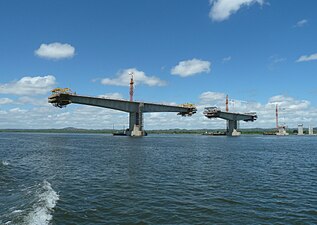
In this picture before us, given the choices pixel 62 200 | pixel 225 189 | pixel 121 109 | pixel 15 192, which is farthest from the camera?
pixel 121 109

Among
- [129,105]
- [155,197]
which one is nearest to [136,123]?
[129,105]

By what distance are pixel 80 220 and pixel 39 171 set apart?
1708cm

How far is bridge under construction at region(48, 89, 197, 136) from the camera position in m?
113

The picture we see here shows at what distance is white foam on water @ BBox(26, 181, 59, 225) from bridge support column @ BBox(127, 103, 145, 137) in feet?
355

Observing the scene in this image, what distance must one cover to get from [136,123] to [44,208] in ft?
382

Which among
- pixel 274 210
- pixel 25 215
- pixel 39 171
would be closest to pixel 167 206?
pixel 274 210

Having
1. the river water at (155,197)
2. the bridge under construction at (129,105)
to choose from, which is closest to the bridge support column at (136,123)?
the bridge under construction at (129,105)

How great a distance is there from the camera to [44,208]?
1591 centimetres

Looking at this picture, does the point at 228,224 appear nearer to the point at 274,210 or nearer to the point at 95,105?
the point at 274,210

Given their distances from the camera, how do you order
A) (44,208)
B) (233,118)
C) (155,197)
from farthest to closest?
(233,118)
(155,197)
(44,208)

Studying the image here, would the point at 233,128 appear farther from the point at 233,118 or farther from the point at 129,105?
the point at 129,105

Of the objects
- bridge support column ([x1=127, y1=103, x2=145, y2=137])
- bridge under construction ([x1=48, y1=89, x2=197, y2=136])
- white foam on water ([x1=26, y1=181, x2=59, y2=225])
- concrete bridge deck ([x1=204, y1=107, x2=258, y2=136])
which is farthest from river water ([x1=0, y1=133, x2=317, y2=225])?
concrete bridge deck ([x1=204, y1=107, x2=258, y2=136])

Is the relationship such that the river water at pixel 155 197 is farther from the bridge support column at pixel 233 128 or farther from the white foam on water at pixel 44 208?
the bridge support column at pixel 233 128

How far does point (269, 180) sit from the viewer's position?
25.6m
